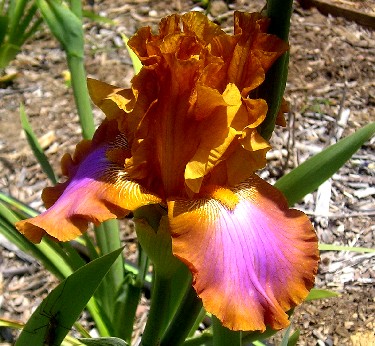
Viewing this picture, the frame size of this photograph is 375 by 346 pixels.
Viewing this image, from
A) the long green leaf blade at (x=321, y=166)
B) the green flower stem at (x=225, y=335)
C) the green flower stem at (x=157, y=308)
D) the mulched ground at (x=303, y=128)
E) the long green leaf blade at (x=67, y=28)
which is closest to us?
the green flower stem at (x=225, y=335)

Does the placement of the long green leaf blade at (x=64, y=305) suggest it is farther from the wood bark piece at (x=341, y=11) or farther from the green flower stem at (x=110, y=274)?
the wood bark piece at (x=341, y=11)

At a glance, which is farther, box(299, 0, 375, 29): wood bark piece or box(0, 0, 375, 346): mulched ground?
box(299, 0, 375, 29): wood bark piece

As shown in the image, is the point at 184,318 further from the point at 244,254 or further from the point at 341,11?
the point at 341,11

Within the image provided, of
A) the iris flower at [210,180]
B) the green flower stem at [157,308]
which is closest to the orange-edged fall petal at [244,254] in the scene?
the iris flower at [210,180]

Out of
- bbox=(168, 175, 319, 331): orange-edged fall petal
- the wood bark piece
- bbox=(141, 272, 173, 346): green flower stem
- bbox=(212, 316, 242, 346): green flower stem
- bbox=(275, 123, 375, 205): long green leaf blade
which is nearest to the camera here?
bbox=(168, 175, 319, 331): orange-edged fall petal

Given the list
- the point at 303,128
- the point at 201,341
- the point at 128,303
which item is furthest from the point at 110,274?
the point at 303,128

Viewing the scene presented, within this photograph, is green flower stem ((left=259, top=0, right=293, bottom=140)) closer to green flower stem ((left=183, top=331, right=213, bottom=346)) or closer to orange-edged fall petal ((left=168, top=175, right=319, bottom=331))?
orange-edged fall petal ((left=168, top=175, right=319, bottom=331))

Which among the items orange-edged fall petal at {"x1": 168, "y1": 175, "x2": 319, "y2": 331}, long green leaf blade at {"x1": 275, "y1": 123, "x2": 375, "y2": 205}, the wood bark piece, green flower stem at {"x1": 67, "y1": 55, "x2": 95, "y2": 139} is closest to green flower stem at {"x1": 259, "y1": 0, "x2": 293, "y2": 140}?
orange-edged fall petal at {"x1": 168, "y1": 175, "x2": 319, "y2": 331}
